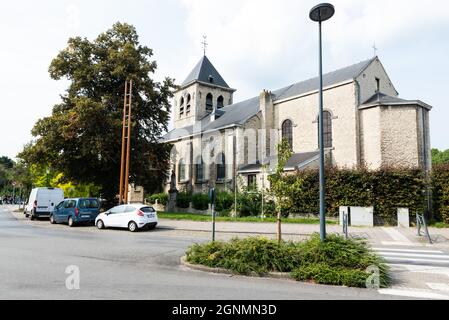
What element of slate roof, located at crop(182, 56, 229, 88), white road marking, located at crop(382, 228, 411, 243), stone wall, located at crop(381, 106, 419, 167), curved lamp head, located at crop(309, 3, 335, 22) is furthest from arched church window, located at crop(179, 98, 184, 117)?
curved lamp head, located at crop(309, 3, 335, 22)

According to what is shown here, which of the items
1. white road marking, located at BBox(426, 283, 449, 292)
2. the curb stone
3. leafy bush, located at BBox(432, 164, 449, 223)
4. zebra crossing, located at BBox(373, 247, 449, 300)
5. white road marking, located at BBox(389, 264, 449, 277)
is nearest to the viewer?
zebra crossing, located at BBox(373, 247, 449, 300)

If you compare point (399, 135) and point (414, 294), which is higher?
point (399, 135)

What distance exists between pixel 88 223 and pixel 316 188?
14307 millimetres

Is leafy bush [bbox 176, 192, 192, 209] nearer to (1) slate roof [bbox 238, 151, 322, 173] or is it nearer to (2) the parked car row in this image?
(1) slate roof [bbox 238, 151, 322, 173]

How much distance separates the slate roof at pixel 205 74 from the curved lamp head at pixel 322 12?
114 feet

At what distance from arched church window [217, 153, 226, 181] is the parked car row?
46.0 feet

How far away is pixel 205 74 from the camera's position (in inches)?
1689

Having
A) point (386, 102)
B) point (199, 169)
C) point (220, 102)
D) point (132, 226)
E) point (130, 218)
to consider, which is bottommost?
point (132, 226)

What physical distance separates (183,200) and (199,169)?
5.37 meters

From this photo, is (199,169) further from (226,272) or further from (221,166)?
(226,272)

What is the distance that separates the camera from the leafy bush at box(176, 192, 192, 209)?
3054 centimetres

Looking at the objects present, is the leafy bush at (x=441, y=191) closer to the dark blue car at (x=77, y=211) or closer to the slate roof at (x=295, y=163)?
the slate roof at (x=295, y=163)

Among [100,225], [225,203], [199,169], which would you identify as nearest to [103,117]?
[100,225]

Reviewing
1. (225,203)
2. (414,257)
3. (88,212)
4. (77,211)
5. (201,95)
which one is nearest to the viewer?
(414,257)
